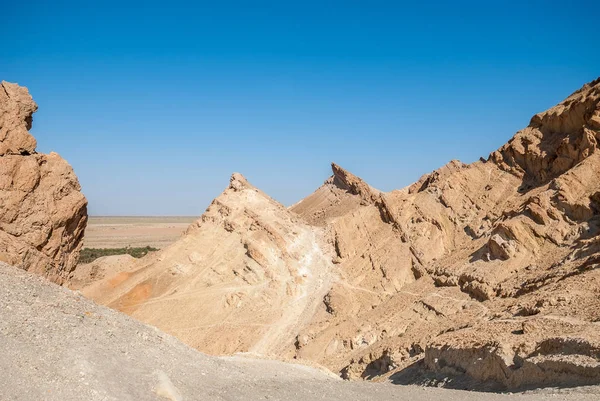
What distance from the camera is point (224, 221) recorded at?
3105 cm

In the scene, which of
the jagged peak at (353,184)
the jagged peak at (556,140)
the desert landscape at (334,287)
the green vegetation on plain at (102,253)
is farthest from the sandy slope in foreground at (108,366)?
the green vegetation on plain at (102,253)

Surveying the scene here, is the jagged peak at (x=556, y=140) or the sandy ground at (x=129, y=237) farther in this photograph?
the sandy ground at (x=129, y=237)

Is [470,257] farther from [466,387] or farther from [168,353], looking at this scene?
[168,353]

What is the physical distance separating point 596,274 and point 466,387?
228 inches

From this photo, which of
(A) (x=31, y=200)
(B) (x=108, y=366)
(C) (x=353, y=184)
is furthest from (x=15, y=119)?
(C) (x=353, y=184)

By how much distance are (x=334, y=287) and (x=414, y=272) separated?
147 inches

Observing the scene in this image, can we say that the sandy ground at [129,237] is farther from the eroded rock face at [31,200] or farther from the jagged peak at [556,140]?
the eroded rock face at [31,200]

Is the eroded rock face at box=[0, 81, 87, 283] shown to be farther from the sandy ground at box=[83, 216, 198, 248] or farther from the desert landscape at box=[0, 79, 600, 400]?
the sandy ground at box=[83, 216, 198, 248]

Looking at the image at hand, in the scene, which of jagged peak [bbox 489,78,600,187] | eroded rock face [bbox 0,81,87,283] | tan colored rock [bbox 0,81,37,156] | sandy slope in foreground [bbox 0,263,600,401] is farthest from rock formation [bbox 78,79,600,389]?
tan colored rock [bbox 0,81,37,156]

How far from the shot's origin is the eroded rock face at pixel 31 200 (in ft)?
50.1

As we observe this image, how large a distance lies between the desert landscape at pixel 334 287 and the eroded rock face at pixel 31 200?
0.05 m

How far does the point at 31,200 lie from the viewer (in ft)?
52.1

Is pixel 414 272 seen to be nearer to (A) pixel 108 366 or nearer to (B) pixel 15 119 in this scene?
(B) pixel 15 119

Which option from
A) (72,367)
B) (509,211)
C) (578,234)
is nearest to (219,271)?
(509,211)
